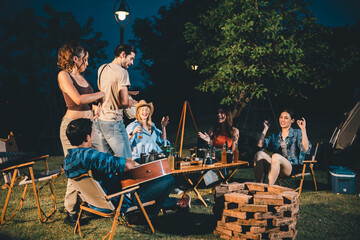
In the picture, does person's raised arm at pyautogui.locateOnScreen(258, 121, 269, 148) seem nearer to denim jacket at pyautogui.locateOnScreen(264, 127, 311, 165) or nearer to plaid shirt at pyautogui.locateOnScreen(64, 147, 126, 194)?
denim jacket at pyautogui.locateOnScreen(264, 127, 311, 165)

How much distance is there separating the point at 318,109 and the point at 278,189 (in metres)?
15.8

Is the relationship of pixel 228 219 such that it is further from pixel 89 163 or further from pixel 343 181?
pixel 343 181

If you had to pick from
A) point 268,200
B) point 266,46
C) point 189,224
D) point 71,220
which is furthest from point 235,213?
point 266,46

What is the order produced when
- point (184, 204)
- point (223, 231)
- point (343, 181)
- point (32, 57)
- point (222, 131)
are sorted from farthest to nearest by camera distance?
point (32, 57) → point (222, 131) → point (343, 181) → point (184, 204) → point (223, 231)

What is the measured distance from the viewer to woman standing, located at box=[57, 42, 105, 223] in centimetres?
299

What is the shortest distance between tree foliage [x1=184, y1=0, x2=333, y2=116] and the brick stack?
526 centimetres

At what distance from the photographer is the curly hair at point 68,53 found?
120 inches

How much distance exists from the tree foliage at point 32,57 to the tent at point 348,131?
435 inches

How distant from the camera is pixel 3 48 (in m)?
12.8

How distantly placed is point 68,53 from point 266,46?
6.37m

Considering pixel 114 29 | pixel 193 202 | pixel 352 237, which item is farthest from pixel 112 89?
pixel 114 29

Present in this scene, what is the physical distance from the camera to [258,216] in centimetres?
282

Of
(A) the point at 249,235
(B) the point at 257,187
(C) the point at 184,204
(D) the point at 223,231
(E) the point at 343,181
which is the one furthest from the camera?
(E) the point at 343,181

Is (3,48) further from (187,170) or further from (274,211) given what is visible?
(274,211)
